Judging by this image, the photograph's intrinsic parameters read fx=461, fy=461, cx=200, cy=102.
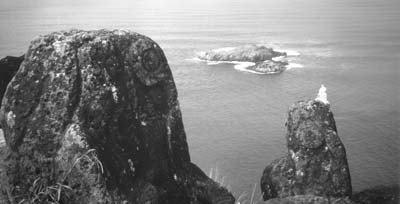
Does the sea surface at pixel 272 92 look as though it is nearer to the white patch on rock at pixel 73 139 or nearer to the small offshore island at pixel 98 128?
the small offshore island at pixel 98 128

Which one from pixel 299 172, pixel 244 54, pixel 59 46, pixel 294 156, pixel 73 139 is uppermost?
pixel 59 46

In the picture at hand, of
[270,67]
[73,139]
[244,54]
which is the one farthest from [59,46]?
[244,54]

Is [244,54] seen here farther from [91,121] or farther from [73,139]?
[73,139]

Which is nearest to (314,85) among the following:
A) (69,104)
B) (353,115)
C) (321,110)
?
(353,115)

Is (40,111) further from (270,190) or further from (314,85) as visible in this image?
(314,85)

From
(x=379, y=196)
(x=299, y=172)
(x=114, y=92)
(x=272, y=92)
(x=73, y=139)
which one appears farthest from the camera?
(x=272, y=92)

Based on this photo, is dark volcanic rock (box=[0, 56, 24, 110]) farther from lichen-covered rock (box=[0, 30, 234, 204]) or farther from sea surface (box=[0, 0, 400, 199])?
sea surface (box=[0, 0, 400, 199])
